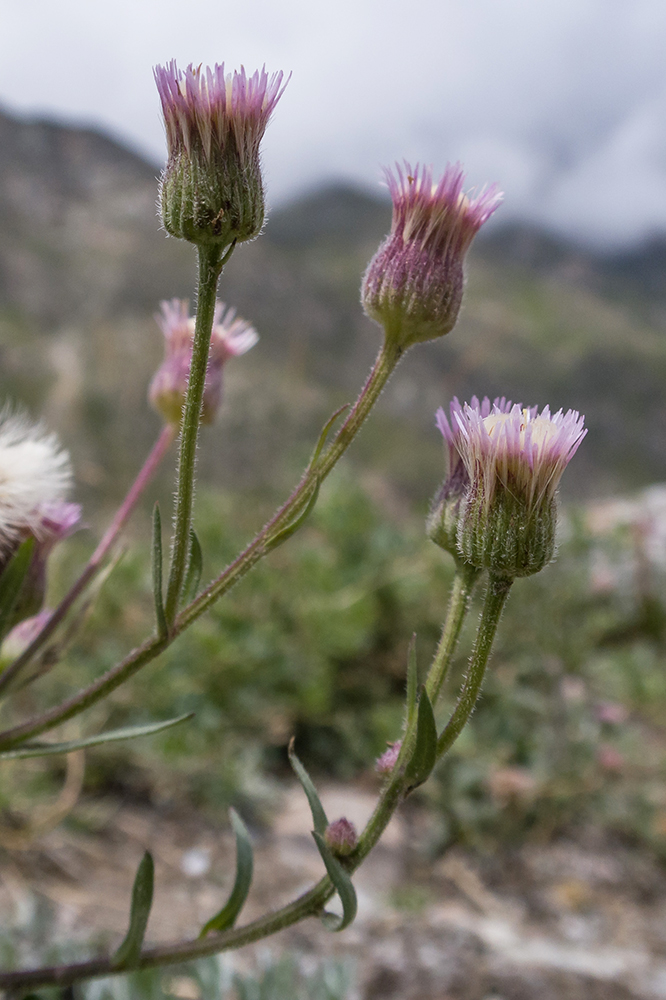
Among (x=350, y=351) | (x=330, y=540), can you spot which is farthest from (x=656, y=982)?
(x=350, y=351)

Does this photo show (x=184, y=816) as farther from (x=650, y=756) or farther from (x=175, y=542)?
(x=175, y=542)

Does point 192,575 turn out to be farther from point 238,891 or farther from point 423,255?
point 423,255

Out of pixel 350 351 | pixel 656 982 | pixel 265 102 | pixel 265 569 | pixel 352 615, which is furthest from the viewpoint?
pixel 350 351

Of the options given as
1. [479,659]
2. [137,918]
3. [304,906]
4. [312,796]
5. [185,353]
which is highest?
[185,353]

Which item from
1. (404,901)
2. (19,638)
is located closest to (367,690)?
(404,901)

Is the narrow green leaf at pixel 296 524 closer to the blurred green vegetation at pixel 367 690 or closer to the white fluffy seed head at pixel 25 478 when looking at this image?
the white fluffy seed head at pixel 25 478

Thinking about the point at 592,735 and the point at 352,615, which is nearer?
the point at 592,735

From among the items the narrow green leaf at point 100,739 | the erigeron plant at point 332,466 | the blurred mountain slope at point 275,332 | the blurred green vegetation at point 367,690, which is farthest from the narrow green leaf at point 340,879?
the blurred green vegetation at point 367,690
